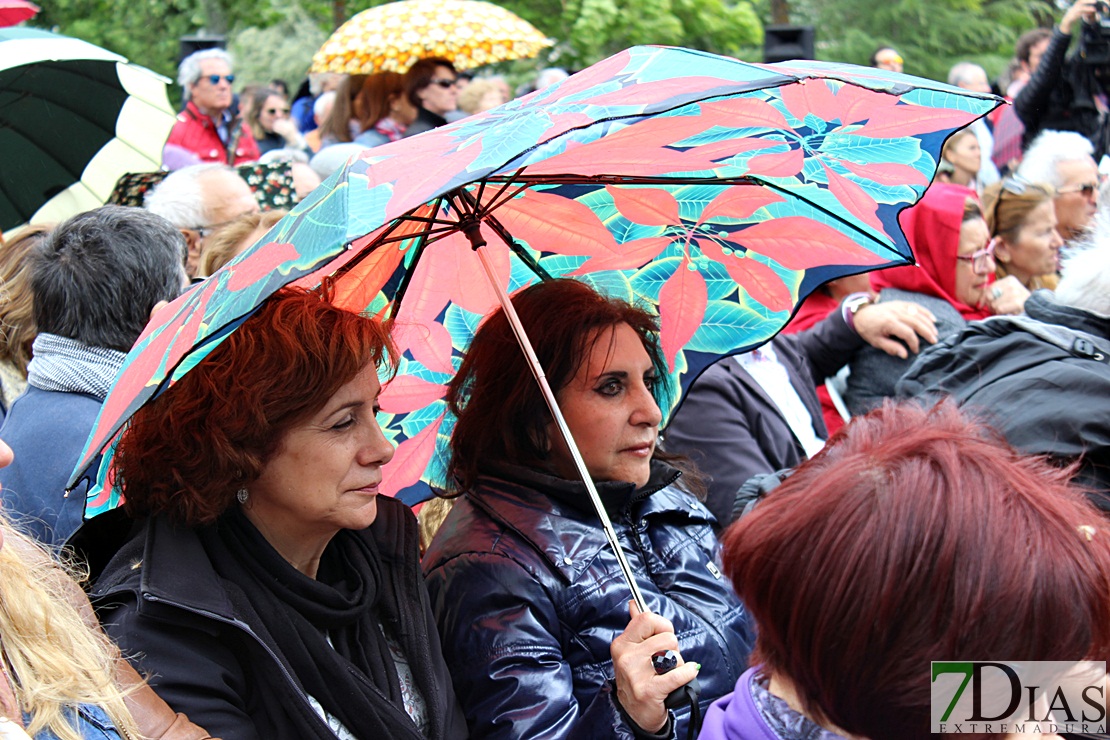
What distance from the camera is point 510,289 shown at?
2.98 m

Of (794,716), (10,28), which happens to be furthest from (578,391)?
(10,28)

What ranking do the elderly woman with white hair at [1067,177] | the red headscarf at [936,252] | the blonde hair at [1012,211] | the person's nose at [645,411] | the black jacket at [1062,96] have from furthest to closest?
the black jacket at [1062,96] < the elderly woman with white hair at [1067,177] < the blonde hair at [1012,211] < the red headscarf at [936,252] < the person's nose at [645,411]

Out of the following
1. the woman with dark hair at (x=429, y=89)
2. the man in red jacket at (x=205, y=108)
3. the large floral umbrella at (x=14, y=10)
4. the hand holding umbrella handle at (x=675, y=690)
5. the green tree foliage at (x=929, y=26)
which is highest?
the large floral umbrella at (x=14, y=10)

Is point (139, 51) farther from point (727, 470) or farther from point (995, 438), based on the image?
point (995, 438)

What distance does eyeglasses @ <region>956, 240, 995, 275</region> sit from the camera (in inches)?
191

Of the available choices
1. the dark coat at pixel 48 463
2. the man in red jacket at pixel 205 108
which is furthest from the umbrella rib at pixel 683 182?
the man in red jacket at pixel 205 108

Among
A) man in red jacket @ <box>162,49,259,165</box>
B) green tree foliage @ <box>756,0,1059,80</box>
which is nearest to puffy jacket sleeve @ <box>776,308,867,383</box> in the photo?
man in red jacket @ <box>162,49,259,165</box>

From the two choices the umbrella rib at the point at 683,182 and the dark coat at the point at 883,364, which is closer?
the umbrella rib at the point at 683,182

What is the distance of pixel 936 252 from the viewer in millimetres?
4855

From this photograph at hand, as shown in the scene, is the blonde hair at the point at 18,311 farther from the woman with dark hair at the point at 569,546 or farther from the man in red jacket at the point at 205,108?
the man in red jacket at the point at 205,108

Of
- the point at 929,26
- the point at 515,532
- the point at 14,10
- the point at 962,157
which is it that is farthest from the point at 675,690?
the point at 929,26

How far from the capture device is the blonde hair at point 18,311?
3.23 m

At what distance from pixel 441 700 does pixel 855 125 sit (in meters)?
1.51

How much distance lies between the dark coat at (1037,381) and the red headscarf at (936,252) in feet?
4.84
